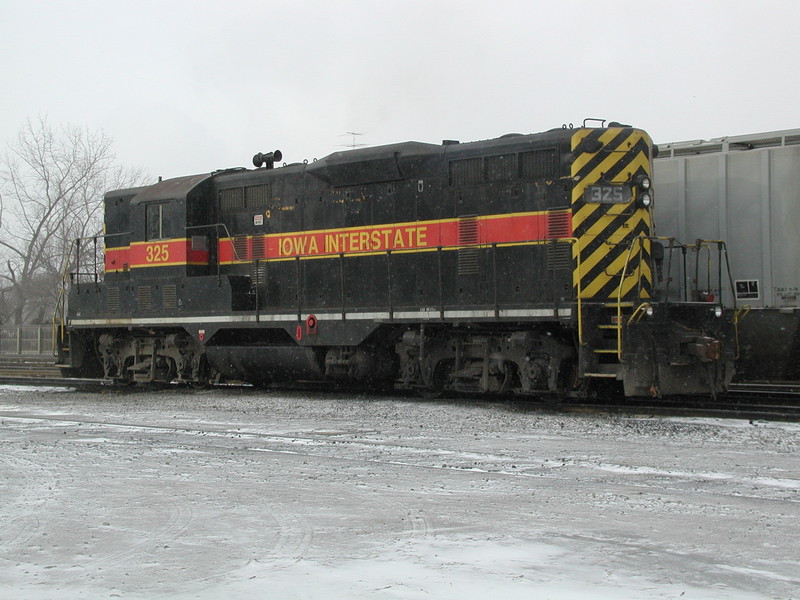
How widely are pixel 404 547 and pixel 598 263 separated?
7429 mm

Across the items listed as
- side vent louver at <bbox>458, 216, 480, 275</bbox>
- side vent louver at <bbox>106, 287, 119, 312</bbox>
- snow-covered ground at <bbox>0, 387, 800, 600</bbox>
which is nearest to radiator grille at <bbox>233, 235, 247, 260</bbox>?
side vent louver at <bbox>106, 287, 119, 312</bbox>

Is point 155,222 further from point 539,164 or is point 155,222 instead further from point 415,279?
point 539,164

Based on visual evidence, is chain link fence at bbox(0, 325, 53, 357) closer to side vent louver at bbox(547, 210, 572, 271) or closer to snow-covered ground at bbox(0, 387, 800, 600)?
snow-covered ground at bbox(0, 387, 800, 600)

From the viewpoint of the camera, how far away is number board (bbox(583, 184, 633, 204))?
1176 cm

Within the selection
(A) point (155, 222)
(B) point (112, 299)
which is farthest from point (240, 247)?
(B) point (112, 299)

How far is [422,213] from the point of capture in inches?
519

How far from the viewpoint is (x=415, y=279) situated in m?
13.2

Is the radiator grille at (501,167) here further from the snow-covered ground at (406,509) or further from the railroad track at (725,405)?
the snow-covered ground at (406,509)

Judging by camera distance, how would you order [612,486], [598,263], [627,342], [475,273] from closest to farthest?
[612,486] < [627,342] < [598,263] < [475,273]

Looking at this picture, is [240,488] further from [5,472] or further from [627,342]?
[627,342]

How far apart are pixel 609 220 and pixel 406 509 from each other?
685 cm

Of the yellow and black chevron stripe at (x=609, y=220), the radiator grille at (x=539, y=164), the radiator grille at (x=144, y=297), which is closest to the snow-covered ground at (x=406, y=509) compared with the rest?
the yellow and black chevron stripe at (x=609, y=220)

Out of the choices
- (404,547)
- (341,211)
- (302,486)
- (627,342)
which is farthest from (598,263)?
(404,547)

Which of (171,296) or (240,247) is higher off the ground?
(240,247)
